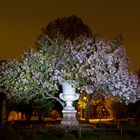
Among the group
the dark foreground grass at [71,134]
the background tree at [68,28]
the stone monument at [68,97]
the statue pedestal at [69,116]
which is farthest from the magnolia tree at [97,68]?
the dark foreground grass at [71,134]

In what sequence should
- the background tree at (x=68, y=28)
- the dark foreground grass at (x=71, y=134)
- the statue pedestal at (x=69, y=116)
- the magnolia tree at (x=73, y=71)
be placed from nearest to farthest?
the dark foreground grass at (x=71, y=134)
the statue pedestal at (x=69, y=116)
the magnolia tree at (x=73, y=71)
the background tree at (x=68, y=28)

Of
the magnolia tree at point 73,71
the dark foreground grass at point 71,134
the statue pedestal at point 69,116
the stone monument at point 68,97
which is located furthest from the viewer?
the magnolia tree at point 73,71

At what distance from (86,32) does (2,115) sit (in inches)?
575

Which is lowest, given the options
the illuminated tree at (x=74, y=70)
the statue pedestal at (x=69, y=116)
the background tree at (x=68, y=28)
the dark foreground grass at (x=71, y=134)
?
the dark foreground grass at (x=71, y=134)

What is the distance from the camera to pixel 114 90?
43.4 m

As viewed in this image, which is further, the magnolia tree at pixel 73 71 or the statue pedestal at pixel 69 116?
the magnolia tree at pixel 73 71

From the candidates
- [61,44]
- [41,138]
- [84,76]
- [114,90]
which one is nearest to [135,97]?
[114,90]

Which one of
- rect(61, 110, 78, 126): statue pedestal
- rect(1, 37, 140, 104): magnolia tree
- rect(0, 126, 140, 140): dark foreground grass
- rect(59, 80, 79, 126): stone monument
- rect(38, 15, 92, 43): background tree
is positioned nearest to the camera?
rect(0, 126, 140, 140): dark foreground grass

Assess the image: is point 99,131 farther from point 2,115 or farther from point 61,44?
point 2,115

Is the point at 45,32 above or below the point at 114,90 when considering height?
above

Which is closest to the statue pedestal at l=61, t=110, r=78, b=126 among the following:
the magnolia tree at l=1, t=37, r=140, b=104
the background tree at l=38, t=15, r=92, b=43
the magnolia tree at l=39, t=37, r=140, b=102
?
the magnolia tree at l=1, t=37, r=140, b=104

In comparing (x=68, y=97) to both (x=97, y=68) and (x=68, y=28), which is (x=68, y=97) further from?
(x=68, y=28)

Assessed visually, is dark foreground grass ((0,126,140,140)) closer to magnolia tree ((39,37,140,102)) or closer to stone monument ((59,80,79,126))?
stone monument ((59,80,79,126))

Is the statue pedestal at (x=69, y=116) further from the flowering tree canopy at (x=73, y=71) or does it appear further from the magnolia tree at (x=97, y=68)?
the magnolia tree at (x=97, y=68)
